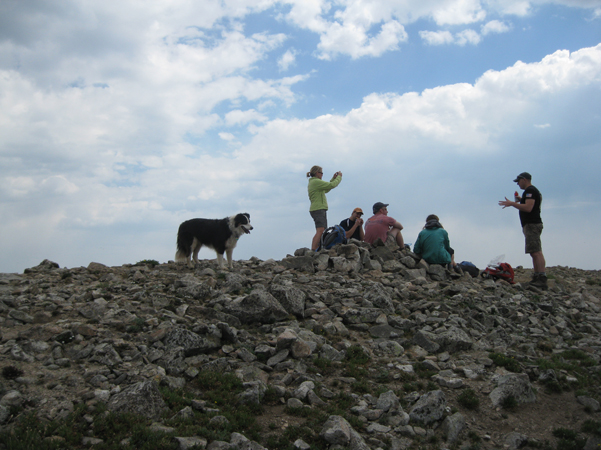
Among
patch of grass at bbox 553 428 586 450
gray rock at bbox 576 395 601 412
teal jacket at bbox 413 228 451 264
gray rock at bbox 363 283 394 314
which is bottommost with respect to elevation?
patch of grass at bbox 553 428 586 450

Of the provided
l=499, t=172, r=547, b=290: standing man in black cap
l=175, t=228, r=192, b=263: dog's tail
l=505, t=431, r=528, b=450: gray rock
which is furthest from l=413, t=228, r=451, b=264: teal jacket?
l=505, t=431, r=528, b=450: gray rock

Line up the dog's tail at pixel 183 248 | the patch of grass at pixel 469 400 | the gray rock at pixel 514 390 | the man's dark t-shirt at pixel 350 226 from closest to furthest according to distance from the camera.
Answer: the patch of grass at pixel 469 400 < the gray rock at pixel 514 390 < the dog's tail at pixel 183 248 < the man's dark t-shirt at pixel 350 226

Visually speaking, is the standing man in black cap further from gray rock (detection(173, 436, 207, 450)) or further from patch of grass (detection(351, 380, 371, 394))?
gray rock (detection(173, 436, 207, 450))

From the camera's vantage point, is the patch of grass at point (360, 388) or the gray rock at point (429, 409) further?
the patch of grass at point (360, 388)

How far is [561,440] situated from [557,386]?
1297 millimetres

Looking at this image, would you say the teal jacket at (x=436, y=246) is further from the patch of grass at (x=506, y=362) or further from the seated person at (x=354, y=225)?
the patch of grass at (x=506, y=362)

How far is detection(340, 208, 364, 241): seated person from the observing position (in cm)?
1417

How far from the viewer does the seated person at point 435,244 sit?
13.0m

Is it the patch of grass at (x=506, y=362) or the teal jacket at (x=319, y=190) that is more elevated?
the teal jacket at (x=319, y=190)

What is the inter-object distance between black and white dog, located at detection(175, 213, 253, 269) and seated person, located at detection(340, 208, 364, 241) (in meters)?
3.62

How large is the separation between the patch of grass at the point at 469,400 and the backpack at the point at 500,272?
8239 mm

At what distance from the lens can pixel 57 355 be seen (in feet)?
19.4

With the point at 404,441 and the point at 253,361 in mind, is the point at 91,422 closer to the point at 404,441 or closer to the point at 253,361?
the point at 253,361

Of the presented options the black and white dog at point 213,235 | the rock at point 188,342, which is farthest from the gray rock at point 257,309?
the black and white dog at point 213,235
